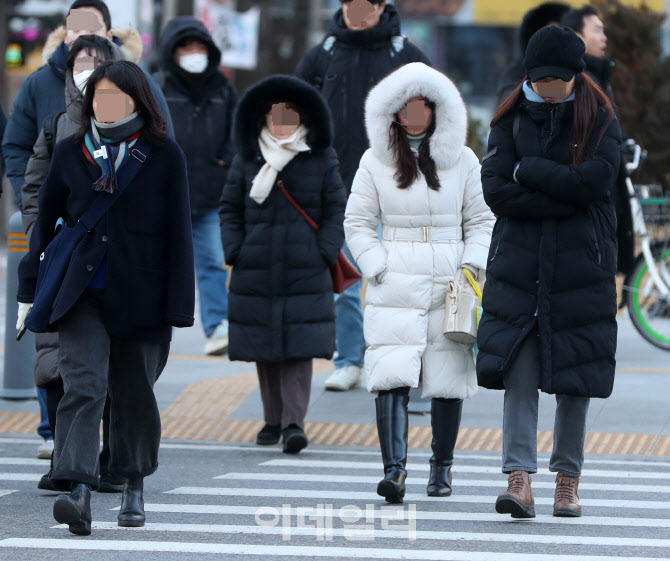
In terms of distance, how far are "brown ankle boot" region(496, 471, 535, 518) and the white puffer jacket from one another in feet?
2.16

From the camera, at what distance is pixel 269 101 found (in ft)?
27.9

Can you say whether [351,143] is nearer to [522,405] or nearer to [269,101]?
[269,101]

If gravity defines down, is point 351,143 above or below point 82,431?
above

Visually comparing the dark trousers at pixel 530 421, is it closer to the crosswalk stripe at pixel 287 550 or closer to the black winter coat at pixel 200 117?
the crosswalk stripe at pixel 287 550

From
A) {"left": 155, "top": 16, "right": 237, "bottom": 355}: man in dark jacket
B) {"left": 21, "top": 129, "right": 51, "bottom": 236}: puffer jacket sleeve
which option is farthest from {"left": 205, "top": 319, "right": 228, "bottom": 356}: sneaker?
{"left": 21, "top": 129, "right": 51, "bottom": 236}: puffer jacket sleeve

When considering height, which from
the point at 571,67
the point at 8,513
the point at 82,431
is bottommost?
the point at 8,513

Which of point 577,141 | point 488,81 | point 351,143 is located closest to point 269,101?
point 351,143

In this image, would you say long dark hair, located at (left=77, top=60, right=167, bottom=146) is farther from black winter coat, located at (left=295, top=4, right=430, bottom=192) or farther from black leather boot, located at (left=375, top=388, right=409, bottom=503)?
black winter coat, located at (left=295, top=4, right=430, bottom=192)

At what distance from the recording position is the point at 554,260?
6.53 m

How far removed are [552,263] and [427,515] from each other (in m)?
1.11

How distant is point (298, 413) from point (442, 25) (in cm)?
2525

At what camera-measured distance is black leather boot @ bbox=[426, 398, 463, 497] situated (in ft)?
23.4

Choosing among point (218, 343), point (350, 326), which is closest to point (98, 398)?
point (350, 326)

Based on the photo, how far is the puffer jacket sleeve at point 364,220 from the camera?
7207mm
